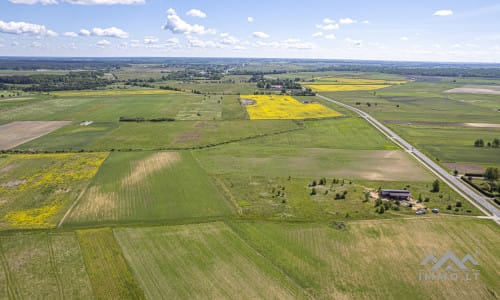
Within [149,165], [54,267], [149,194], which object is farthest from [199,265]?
[149,165]

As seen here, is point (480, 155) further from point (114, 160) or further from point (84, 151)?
point (84, 151)

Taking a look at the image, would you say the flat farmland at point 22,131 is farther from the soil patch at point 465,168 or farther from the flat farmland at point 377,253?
the soil patch at point 465,168

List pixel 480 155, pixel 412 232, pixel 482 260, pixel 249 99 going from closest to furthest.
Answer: pixel 482 260 < pixel 412 232 < pixel 480 155 < pixel 249 99

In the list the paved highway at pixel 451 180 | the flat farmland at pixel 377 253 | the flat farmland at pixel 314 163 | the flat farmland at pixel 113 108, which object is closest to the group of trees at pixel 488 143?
the paved highway at pixel 451 180

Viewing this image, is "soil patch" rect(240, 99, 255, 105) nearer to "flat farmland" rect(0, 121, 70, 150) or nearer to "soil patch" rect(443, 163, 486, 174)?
"flat farmland" rect(0, 121, 70, 150)

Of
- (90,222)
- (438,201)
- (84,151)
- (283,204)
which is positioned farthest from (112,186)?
(438,201)

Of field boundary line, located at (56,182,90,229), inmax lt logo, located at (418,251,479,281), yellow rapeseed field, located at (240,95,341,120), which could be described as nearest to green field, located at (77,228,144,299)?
field boundary line, located at (56,182,90,229)

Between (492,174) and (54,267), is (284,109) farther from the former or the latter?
(54,267)
